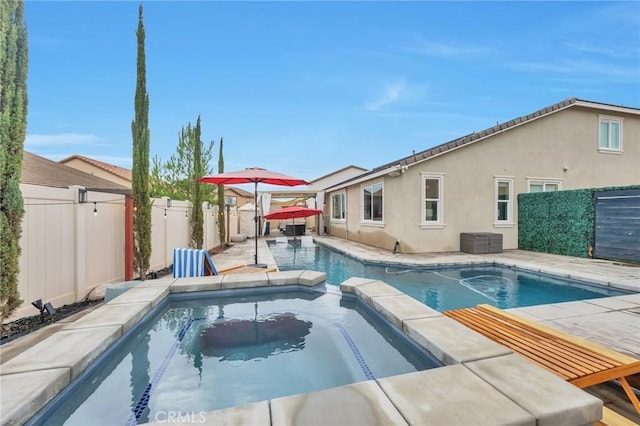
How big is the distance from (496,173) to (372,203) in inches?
226

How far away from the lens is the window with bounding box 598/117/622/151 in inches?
599

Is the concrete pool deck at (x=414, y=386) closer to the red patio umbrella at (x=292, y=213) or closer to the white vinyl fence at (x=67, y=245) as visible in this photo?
the white vinyl fence at (x=67, y=245)

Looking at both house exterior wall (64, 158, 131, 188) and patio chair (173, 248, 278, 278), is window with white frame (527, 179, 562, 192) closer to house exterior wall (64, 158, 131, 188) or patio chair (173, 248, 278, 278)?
patio chair (173, 248, 278, 278)

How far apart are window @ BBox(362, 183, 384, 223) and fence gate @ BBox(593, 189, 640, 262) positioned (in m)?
7.93

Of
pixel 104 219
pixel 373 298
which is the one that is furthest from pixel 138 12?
pixel 373 298

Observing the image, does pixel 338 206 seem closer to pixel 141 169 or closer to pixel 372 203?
pixel 372 203

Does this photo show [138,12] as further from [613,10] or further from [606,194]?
[613,10]

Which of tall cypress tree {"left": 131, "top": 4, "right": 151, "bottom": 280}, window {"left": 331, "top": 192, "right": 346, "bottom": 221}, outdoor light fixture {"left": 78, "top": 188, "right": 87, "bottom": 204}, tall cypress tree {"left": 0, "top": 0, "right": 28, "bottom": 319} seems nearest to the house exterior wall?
window {"left": 331, "top": 192, "right": 346, "bottom": 221}

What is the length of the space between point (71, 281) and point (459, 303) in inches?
310

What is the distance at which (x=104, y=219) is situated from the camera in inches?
271

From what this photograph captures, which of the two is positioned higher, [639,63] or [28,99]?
[639,63]

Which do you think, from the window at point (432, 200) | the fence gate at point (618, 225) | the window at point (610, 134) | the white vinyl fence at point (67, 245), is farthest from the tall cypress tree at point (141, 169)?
the window at point (610, 134)

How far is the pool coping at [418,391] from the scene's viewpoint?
78.4 inches

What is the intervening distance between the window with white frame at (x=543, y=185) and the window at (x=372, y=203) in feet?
22.7
